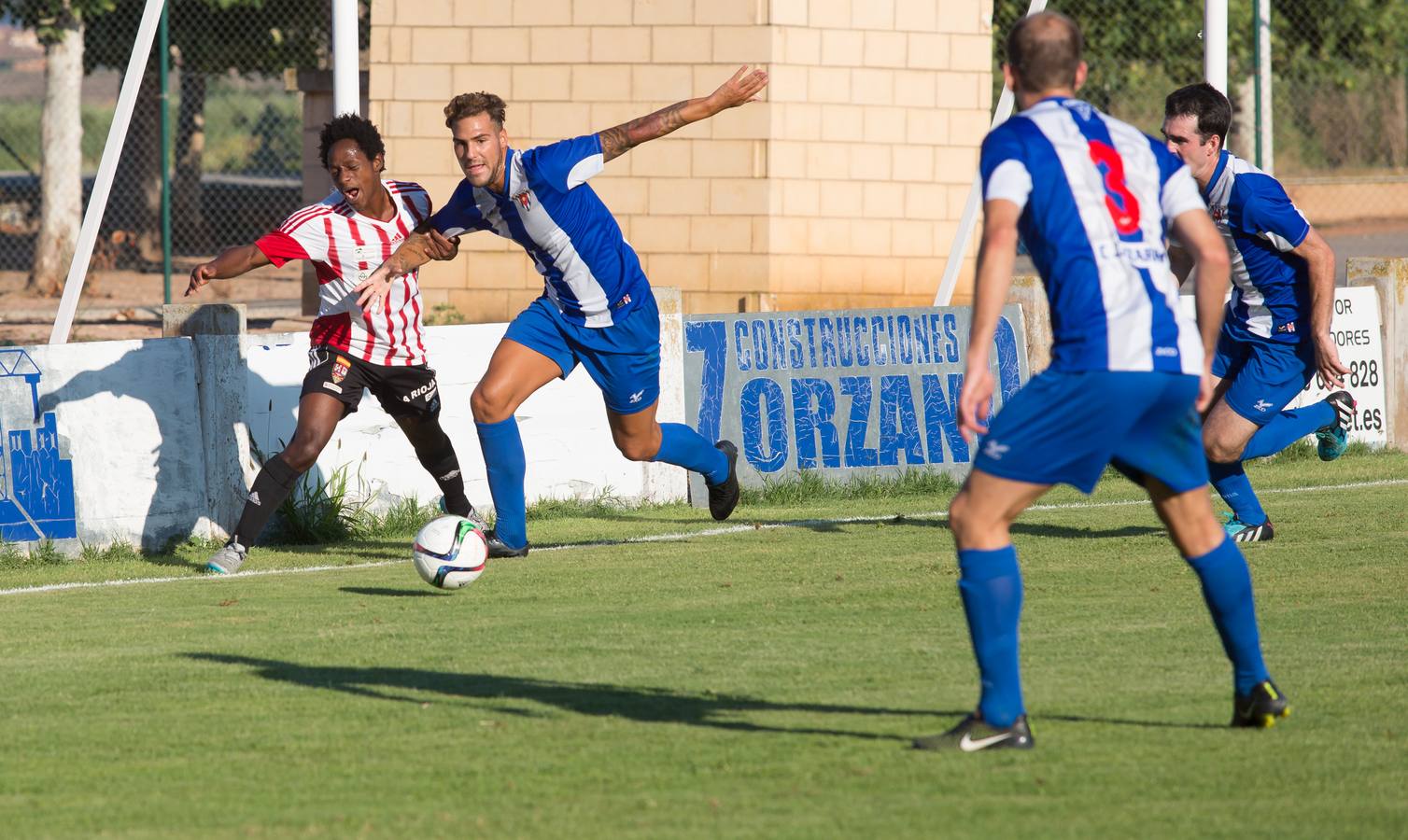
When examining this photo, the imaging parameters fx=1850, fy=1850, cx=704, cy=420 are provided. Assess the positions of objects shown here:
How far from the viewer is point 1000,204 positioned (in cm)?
482

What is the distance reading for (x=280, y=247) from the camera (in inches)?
340

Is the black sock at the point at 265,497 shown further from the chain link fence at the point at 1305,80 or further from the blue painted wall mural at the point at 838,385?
the chain link fence at the point at 1305,80

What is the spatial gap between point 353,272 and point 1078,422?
16.0 ft

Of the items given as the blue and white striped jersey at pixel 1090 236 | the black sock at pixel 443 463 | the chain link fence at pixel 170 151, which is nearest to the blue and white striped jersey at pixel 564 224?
the black sock at pixel 443 463

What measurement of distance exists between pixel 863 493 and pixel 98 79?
352 ft

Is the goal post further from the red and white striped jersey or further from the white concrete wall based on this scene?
the white concrete wall

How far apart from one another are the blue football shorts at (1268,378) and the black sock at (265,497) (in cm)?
446

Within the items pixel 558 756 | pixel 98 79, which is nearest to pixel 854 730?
pixel 558 756

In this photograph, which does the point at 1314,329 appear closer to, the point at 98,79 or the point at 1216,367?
the point at 1216,367

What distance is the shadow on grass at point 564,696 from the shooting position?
546 centimetres

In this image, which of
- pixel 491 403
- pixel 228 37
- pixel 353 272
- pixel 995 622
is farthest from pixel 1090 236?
pixel 228 37

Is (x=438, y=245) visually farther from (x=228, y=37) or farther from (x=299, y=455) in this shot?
(x=228, y=37)

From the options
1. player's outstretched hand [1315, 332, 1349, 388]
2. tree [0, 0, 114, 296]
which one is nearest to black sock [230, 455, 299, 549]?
player's outstretched hand [1315, 332, 1349, 388]

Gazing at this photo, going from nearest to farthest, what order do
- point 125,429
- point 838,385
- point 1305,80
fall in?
point 125,429 → point 838,385 → point 1305,80
